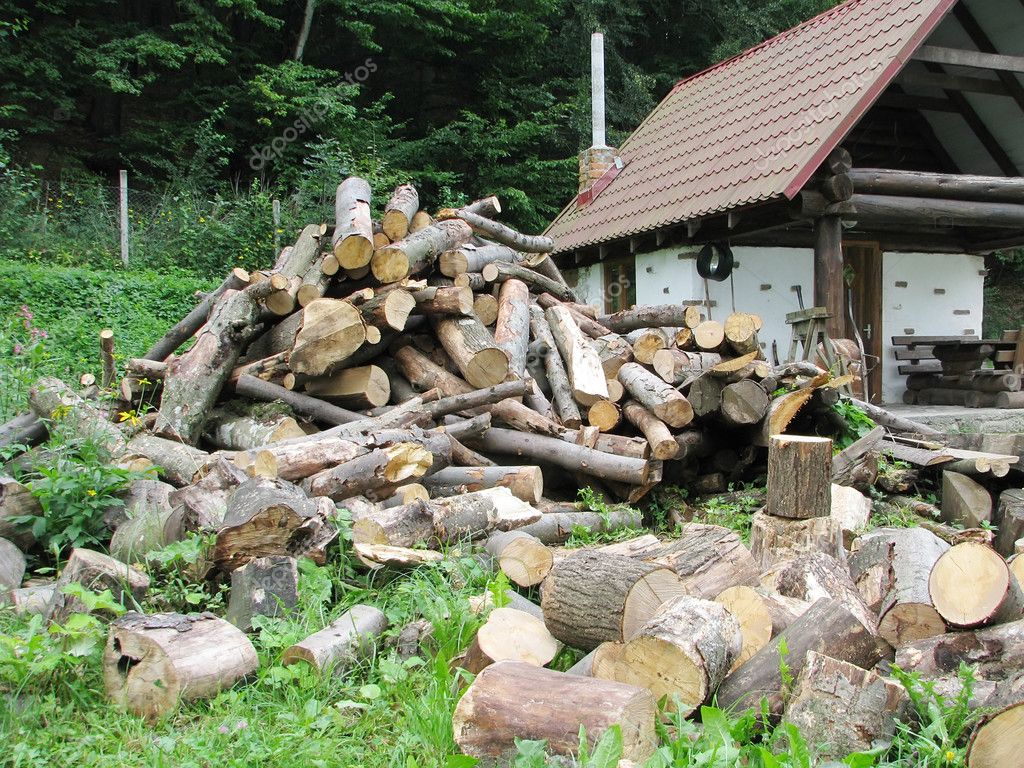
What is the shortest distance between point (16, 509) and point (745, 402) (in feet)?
15.7

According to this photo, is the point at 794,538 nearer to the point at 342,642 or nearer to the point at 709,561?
the point at 709,561

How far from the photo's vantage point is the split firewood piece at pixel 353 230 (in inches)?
245

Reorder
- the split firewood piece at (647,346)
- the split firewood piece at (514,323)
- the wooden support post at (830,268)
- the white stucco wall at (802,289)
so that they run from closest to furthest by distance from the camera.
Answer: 1. the split firewood piece at (514,323)
2. the split firewood piece at (647,346)
3. the wooden support post at (830,268)
4. the white stucco wall at (802,289)

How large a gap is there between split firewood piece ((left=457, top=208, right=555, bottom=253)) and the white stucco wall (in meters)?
2.89

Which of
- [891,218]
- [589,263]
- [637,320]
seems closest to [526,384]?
[637,320]

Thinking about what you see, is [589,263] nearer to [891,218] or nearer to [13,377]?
[891,218]

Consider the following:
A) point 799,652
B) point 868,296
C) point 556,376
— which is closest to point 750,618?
point 799,652

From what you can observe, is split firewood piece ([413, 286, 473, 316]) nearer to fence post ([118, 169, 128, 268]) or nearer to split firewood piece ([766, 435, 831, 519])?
split firewood piece ([766, 435, 831, 519])

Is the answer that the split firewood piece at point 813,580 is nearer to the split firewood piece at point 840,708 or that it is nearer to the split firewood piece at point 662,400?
the split firewood piece at point 840,708

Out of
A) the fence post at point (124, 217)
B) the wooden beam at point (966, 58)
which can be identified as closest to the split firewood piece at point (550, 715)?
the wooden beam at point (966, 58)

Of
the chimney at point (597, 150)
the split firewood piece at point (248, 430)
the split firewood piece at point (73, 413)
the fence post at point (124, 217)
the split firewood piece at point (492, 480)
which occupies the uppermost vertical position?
the chimney at point (597, 150)

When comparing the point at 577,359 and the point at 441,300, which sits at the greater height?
the point at 441,300

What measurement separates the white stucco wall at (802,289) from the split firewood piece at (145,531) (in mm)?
8377

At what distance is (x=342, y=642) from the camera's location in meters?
2.99
